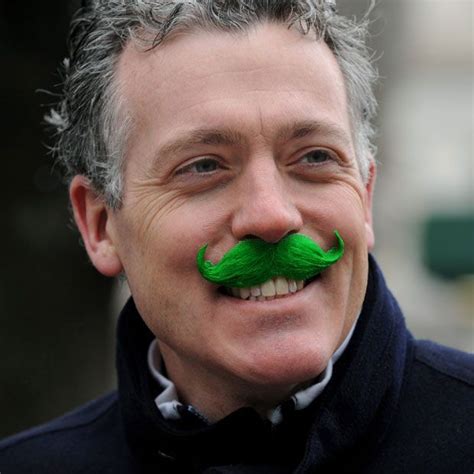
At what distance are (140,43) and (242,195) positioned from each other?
634 millimetres

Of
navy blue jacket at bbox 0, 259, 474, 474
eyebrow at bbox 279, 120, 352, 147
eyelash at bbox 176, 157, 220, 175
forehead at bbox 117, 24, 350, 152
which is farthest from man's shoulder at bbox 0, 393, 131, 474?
eyebrow at bbox 279, 120, 352, 147

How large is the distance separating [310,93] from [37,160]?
223 centimetres

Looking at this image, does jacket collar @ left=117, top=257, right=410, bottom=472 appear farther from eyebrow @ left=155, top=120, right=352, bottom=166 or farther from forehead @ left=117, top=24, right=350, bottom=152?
forehead @ left=117, top=24, right=350, bottom=152

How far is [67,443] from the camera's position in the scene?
12.0ft

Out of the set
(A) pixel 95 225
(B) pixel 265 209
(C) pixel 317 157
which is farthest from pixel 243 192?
(A) pixel 95 225

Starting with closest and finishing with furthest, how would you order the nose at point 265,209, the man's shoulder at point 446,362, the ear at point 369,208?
the nose at point 265,209
the man's shoulder at point 446,362
the ear at point 369,208

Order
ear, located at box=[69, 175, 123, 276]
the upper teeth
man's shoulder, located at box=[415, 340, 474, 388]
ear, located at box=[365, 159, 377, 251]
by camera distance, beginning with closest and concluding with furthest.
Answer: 1. the upper teeth
2. man's shoulder, located at box=[415, 340, 474, 388]
3. ear, located at box=[365, 159, 377, 251]
4. ear, located at box=[69, 175, 123, 276]

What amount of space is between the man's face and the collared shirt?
0.07 m

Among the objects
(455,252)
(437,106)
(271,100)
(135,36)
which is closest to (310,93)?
(271,100)

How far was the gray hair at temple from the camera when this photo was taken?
3166mm

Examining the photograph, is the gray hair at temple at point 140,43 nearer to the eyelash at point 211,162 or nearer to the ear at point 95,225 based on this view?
the ear at point 95,225

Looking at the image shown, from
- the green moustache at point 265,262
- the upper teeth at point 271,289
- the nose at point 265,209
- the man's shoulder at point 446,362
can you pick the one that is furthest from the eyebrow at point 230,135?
the man's shoulder at point 446,362

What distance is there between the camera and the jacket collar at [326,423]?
2.92 meters

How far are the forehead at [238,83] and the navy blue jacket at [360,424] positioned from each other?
1.92 feet
